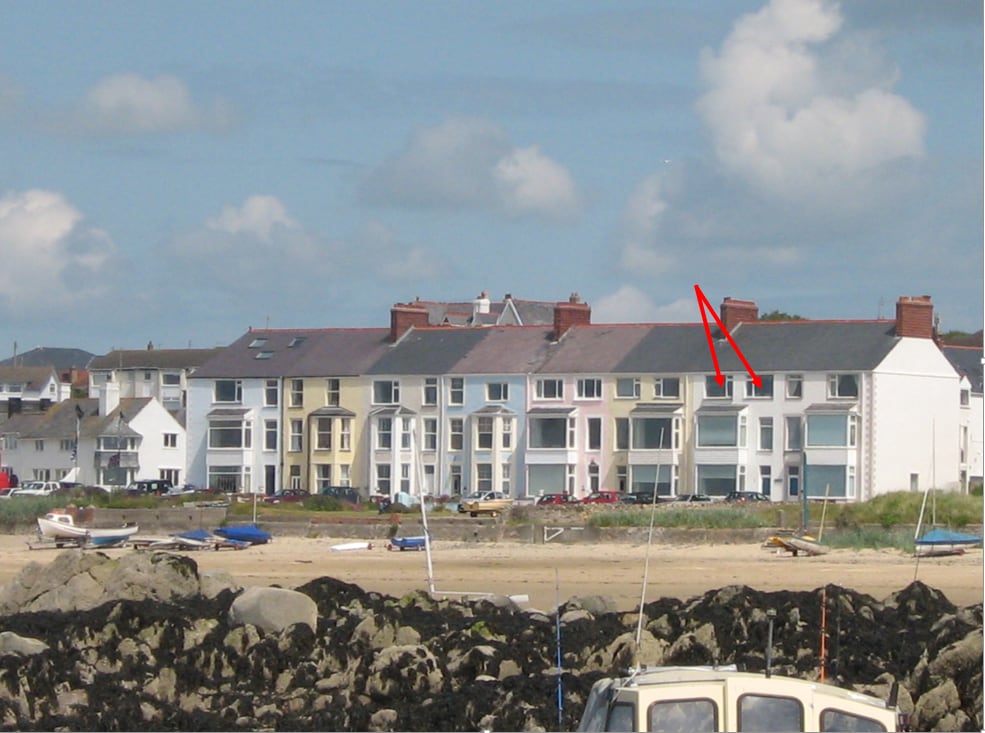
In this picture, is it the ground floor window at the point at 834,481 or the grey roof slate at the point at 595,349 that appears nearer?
the ground floor window at the point at 834,481

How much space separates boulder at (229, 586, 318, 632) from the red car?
4127cm

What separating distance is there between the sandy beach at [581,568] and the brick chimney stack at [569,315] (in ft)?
84.1

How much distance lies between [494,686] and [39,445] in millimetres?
82588

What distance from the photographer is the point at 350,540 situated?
53.0m

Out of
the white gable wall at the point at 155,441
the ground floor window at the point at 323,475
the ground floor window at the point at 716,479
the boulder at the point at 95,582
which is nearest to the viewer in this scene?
the boulder at the point at 95,582

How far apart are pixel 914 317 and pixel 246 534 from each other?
29285 mm

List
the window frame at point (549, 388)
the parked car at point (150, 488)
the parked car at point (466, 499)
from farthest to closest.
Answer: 1. the parked car at point (150, 488)
2. the window frame at point (549, 388)
3. the parked car at point (466, 499)

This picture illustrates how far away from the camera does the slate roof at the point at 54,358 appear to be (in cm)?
16689

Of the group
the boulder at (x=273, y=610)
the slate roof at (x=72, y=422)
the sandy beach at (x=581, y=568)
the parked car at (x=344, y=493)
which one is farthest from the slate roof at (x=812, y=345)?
the boulder at (x=273, y=610)

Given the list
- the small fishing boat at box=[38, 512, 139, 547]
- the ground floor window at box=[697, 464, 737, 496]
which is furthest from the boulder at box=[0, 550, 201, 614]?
the ground floor window at box=[697, 464, 737, 496]

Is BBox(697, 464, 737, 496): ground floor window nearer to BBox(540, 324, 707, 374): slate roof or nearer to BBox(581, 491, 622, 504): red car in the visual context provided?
BBox(581, 491, 622, 504): red car

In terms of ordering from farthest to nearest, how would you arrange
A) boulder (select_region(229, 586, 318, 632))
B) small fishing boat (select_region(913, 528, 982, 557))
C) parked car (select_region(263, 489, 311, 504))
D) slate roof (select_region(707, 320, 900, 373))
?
parked car (select_region(263, 489, 311, 504)) < slate roof (select_region(707, 320, 900, 373)) < small fishing boat (select_region(913, 528, 982, 557)) < boulder (select_region(229, 586, 318, 632))

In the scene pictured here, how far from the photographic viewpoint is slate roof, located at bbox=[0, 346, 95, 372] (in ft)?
548

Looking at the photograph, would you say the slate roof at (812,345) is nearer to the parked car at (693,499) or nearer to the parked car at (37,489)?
the parked car at (693,499)
